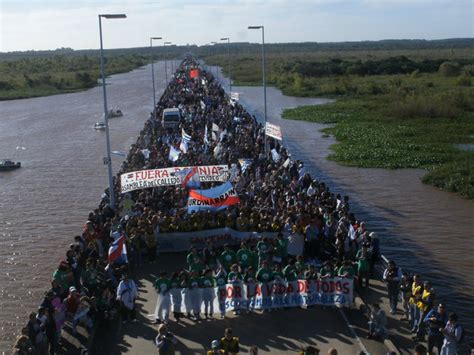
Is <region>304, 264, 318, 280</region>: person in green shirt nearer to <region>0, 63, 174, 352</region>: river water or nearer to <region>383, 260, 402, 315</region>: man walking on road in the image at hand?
<region>383, 260, 402, 315</region>: man walking on road

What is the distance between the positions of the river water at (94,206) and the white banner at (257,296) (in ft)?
14.0

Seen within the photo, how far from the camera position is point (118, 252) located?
15.1 meters

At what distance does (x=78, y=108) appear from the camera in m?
70.5

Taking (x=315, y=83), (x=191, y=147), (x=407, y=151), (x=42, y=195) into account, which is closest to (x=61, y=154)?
(x=42, y=195)

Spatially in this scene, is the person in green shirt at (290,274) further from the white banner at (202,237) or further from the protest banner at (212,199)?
the protest banner at (212,199)

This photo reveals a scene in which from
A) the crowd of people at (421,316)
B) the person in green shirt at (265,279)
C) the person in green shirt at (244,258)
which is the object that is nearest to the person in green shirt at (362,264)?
the crowd of people at (421,316)

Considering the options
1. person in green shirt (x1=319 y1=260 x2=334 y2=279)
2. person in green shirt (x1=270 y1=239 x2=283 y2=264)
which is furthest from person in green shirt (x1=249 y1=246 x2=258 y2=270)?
person in green shirt (x1=319 y1=260 x2=334 y2=279)

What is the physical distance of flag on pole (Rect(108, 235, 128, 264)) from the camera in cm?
1495

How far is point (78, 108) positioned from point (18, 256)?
5229 centimetres

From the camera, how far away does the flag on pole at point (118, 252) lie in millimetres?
14953

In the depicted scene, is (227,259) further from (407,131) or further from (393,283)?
(407,131)

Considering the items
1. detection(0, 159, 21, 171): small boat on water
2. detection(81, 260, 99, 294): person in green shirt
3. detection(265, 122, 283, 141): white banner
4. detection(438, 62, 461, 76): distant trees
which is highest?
detection(438, 62, 461, 76): distant trees

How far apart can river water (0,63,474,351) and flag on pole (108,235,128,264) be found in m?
3.09

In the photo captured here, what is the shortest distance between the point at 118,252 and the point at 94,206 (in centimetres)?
1210
